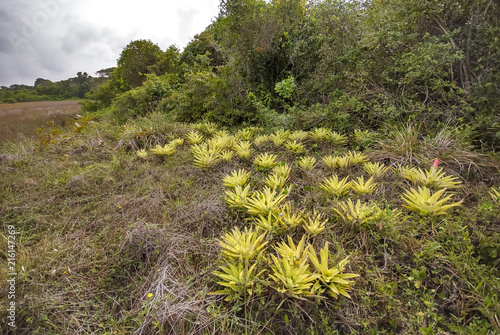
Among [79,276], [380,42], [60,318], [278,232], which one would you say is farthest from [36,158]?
[380,42]

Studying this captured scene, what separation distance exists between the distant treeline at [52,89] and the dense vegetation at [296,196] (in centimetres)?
1163

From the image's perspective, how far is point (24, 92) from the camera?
497 inches

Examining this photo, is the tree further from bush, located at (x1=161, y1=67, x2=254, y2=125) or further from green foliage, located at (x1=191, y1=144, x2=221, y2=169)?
green foliage, located at (x1=191, y1=144, x2=221, y2=169)

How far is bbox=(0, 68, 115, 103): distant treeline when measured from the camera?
1184 cm

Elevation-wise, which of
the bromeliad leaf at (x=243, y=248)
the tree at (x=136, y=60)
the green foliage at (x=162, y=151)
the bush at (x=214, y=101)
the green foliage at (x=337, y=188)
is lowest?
the bromeliad leaf at (x=243, y=248)

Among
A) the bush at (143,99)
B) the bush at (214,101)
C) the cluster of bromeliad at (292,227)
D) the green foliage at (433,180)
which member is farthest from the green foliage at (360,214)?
the bush at (143,99)

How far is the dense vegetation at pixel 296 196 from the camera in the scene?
4.08 feet

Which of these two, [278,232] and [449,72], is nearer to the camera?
[278,232]

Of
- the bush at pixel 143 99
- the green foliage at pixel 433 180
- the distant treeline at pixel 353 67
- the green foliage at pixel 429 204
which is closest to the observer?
the green foliage at pixel 429 204

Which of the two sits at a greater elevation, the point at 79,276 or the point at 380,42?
the point at 380,42

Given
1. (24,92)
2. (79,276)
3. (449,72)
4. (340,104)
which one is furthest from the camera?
(24,92)

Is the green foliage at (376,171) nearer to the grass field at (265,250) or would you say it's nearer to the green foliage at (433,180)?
the grass field at (265,250)

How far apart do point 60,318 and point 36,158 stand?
11.4 feet

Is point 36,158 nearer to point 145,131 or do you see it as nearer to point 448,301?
point 145,131
